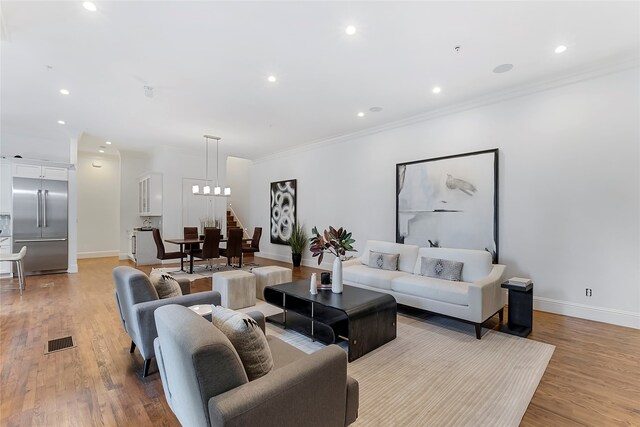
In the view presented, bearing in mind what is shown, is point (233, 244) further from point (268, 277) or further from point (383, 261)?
point (383, 261)

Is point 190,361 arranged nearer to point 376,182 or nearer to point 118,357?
point 118,357

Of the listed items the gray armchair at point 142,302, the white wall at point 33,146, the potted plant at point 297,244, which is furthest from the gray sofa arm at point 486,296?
the white wall at point 33,146

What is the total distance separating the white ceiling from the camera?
2.72 m

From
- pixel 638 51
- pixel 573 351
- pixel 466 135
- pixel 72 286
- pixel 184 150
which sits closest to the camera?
pixel 573 351

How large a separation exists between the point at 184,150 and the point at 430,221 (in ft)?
22.7

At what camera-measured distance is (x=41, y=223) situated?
632 cm

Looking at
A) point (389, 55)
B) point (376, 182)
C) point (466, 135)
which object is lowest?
point (376, 182)

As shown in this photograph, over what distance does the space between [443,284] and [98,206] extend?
32.3ft

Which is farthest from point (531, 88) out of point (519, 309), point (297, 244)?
point (297, 244)

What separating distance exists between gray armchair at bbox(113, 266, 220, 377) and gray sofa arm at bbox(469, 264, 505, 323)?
8.89 feet

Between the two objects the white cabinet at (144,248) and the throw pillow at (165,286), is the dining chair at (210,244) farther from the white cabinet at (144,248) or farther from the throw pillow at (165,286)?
the throw pillow at (165,286)

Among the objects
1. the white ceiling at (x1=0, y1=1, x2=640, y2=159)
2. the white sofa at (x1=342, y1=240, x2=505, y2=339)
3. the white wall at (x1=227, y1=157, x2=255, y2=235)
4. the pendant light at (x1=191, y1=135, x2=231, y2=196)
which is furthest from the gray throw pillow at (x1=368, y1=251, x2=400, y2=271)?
the white wall at (x1=227, y1=157, x2=255, y2=235)

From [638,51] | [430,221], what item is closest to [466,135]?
[430,221]

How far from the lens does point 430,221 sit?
205 inches
